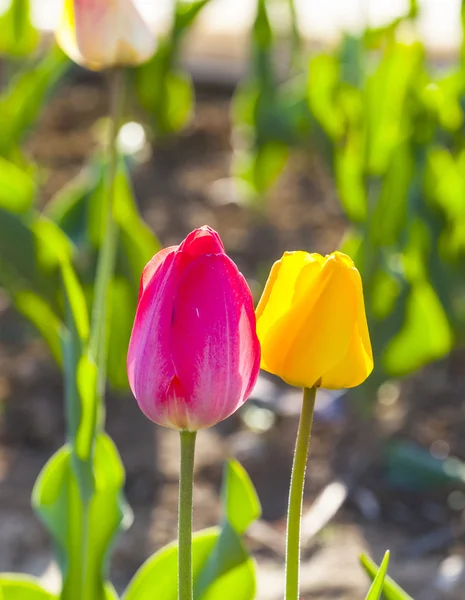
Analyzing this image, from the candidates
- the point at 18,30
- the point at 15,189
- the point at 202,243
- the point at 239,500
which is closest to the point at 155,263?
the point at 202,243

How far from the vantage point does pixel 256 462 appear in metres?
1.93

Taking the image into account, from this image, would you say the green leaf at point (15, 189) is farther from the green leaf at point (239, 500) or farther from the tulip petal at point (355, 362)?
the tulip petal at point (355, 362)

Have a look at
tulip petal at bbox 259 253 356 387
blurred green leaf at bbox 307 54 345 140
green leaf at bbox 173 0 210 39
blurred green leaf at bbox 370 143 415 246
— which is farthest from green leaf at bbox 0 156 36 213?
tulip petal at bbox 259 253 356 387

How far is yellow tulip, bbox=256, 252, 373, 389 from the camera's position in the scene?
0.74 m

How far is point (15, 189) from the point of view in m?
1.76

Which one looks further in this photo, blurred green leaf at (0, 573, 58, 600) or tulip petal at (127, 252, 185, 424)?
blurred green leaf at (0, 573, 58, 600)

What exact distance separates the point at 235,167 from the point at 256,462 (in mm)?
1120

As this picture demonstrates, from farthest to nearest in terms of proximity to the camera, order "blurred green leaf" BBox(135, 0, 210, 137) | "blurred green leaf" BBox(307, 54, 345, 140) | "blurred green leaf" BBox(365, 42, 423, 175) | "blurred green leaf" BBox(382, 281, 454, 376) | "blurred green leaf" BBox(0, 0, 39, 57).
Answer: "blurred green leaf" BBox(135, 0, 210, 137) → "blurred green leaf" BBox(0, 0, 39, 57) → "blurred green leaf" BBox(307, 54, 345, 140) → "blurred green leaf" BBox(365, 42, 423, 175) → "blurred green leaf" BBox(382, 281, 454, 376)

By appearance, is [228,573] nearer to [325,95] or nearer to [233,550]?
[233,550]

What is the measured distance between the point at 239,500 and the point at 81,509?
20 cm

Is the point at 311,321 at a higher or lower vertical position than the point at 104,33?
lower

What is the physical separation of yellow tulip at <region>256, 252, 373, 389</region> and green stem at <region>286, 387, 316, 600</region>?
2 centimetres

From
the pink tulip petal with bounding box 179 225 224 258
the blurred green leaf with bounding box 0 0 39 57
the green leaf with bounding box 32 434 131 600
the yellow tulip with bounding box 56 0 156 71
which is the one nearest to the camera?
the pink tulip petal with bounding box 179 225 224 258

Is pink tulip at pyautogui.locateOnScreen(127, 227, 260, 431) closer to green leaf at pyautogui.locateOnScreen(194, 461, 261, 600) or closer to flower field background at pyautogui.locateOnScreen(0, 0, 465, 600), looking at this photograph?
green leaf at pyautogui.locateOnScreen(194, 461, 261, 600)
